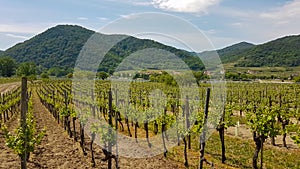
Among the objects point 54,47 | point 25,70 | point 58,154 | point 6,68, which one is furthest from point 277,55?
point 58,154

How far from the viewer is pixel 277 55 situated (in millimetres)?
163750

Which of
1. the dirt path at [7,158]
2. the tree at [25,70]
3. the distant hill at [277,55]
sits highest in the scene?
the distant hill at [277,55]

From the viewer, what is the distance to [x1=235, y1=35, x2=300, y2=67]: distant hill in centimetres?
15000

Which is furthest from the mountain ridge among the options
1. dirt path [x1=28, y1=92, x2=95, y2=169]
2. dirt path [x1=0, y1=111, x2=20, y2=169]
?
dirt path [x1=0, y1=111, x2=20, y2=169]

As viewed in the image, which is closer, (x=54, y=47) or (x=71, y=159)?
(x=71, y=159)

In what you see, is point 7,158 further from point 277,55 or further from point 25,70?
point 277,55

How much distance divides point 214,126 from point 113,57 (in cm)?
749

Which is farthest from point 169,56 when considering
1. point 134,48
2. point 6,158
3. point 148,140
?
point 6,158

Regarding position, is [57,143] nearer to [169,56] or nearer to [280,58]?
[169,56]

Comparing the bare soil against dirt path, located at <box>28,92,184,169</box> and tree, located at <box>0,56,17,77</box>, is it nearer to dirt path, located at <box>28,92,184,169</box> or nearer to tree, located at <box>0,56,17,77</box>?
dirt path, located at <box>28,92,184,169</box>

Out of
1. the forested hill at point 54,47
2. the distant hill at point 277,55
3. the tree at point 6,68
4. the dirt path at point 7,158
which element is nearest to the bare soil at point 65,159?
the dirt path at point 7,158

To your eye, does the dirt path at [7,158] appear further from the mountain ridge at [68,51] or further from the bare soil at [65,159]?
the mountain ridge at [68,51]

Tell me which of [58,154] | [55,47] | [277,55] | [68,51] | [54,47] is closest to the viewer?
[58,154]

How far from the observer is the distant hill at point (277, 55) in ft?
492
